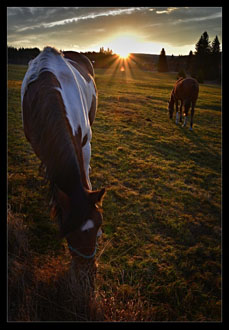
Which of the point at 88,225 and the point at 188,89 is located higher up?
the point at 188,89

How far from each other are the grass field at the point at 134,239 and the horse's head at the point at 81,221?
410 millimetres

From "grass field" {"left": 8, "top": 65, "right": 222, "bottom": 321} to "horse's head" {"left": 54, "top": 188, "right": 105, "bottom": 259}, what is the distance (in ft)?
1.35

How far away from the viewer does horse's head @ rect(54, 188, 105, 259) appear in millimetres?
1807

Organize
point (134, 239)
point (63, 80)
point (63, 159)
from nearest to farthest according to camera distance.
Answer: point (63, 159), point (63, 80), point (134, 239)

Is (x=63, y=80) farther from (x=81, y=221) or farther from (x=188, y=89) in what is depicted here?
(x=188, y=89)

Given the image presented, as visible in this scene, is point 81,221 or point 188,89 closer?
point 81,221

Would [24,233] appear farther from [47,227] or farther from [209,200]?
[209,200]

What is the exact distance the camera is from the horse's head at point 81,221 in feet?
5.93

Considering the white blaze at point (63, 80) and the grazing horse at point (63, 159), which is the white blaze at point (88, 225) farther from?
the white blaze at point (63, 80)

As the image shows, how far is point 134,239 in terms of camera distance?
132 inches

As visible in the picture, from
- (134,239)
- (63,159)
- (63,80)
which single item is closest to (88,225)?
(63,159)

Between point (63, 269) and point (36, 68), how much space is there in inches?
104

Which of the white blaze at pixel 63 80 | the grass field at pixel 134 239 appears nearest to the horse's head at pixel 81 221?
the grass field at pixel 134 239

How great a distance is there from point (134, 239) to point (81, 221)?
182cm
